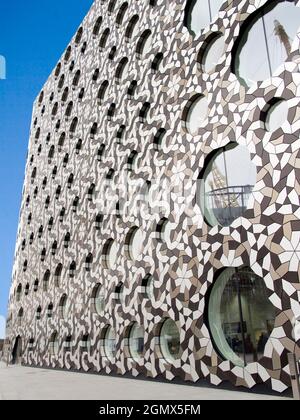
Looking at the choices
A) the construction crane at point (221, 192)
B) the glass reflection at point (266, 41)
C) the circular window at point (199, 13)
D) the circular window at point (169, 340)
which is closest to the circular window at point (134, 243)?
the circular window at point (169, 340)

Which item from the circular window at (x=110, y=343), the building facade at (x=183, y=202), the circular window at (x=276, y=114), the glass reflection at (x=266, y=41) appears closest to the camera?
the building facade at (x=183, y=202)

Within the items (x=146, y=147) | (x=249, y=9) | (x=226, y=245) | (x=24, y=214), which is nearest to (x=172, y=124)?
(x=146, y=147)

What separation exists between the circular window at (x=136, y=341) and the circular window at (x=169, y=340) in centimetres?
142

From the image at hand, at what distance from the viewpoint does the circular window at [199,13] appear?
14.6 m

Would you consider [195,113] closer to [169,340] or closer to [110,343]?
[169,340]

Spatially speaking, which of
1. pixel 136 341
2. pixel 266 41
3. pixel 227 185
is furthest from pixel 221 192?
pixel 136 341

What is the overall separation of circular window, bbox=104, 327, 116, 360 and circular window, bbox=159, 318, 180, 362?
13.0 ft

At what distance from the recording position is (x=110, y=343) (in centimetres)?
1736

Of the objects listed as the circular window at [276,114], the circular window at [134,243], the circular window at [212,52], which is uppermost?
the circular window at [212,52]

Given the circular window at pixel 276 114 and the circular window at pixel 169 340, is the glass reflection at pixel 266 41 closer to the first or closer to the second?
the circular window at pixel 276 114

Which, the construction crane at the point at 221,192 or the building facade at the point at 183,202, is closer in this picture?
the building facade at the point at 183,202

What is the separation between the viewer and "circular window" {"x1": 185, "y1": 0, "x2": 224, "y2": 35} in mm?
14633

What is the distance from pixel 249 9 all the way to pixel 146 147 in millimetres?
6776

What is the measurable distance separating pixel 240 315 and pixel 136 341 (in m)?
5.92
